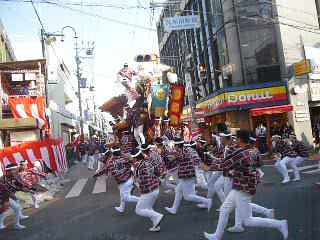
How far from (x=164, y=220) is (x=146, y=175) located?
4.58 ft

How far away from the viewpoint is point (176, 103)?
14469 millimetres

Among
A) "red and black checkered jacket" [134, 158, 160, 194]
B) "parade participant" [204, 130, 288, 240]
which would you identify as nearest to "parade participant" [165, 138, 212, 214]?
"red and black checkered jacket" [134, 158, 160, 194]

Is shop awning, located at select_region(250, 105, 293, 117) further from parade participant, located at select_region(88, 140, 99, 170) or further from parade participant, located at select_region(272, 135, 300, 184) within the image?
parade participant, located at select_region(88, 140, 99, 170)

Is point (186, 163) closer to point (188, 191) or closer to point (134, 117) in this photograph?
point (188, 191)

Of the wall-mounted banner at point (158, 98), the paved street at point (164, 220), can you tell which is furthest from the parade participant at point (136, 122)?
the paved street at point (164, 220)

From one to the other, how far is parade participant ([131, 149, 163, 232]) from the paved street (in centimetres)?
34

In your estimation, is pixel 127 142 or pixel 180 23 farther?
pixel 180 23

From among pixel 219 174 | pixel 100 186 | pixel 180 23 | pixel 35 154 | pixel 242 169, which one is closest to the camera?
pixel 242 169

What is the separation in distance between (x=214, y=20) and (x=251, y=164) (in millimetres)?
20020

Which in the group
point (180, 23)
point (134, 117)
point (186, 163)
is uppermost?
point (180, 23)

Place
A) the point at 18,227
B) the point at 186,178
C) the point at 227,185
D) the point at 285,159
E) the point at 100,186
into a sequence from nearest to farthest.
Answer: the point at 227,185, the point at 186,178, the point at 18,227, the point at 285,159, the point at 100,186

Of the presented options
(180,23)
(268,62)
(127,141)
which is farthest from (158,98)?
(268,62)

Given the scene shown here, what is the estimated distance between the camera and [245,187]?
568cm

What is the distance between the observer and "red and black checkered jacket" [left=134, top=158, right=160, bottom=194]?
6988 millimetres
